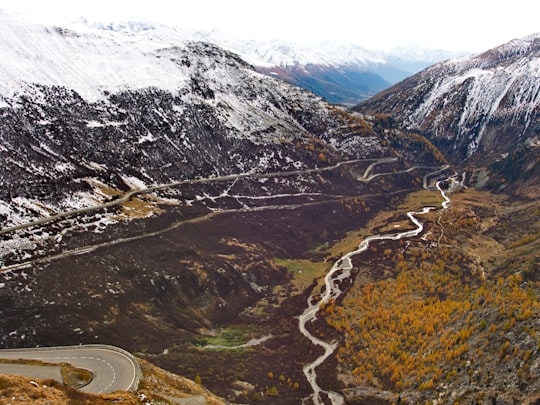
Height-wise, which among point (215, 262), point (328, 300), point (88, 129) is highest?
point (88, 129)

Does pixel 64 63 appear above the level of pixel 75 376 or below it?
above

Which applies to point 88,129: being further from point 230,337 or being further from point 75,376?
point 75,376

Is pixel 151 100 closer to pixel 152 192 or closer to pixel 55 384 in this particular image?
pixel 152 192

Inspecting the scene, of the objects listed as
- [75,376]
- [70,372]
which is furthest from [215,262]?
[75,376]

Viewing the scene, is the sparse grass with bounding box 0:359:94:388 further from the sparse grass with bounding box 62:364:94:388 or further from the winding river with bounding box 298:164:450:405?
the winding river with bounding box 298:164:450:405

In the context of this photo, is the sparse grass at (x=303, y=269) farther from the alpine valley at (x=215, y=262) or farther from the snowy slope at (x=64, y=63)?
the snowy slope at (x=64, y=63)

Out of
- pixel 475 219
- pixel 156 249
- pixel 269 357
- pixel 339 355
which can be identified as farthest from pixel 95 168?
pixel 475 219

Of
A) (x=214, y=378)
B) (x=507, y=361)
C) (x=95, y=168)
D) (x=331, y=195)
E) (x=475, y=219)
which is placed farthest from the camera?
(x=331, y=195)
